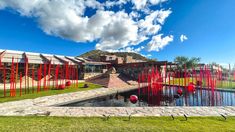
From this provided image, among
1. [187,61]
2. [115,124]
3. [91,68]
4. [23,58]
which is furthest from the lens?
[187,61]

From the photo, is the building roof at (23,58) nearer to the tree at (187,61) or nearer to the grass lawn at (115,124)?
the grass lawn at (115,124)

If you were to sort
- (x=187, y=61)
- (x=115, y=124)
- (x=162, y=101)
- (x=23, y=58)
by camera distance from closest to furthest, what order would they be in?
(x=115, y=124)
(x=162, y=101)
(x=23, y=58)
(x=187, y=61)

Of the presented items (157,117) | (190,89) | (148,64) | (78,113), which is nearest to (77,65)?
(148,64)

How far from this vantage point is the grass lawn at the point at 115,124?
6.41 m

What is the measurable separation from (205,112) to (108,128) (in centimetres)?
639

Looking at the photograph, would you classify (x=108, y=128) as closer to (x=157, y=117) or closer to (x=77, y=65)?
(x=157, y=117)

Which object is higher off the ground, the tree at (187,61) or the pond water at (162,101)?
the tree at (187,61)

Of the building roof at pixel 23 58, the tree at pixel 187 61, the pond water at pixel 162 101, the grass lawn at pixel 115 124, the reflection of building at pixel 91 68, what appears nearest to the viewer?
the grass lawn at pixel 115 124

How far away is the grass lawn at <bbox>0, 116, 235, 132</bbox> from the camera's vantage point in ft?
21.0

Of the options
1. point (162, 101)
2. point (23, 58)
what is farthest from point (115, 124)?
point (23, 58)

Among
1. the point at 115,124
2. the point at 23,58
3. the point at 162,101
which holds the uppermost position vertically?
the point at 23,58

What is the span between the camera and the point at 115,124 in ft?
23.1

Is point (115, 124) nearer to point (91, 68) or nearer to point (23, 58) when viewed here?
point (23, 58)

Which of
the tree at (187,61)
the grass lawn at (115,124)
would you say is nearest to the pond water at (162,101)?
the grass lawn at (115,124)
